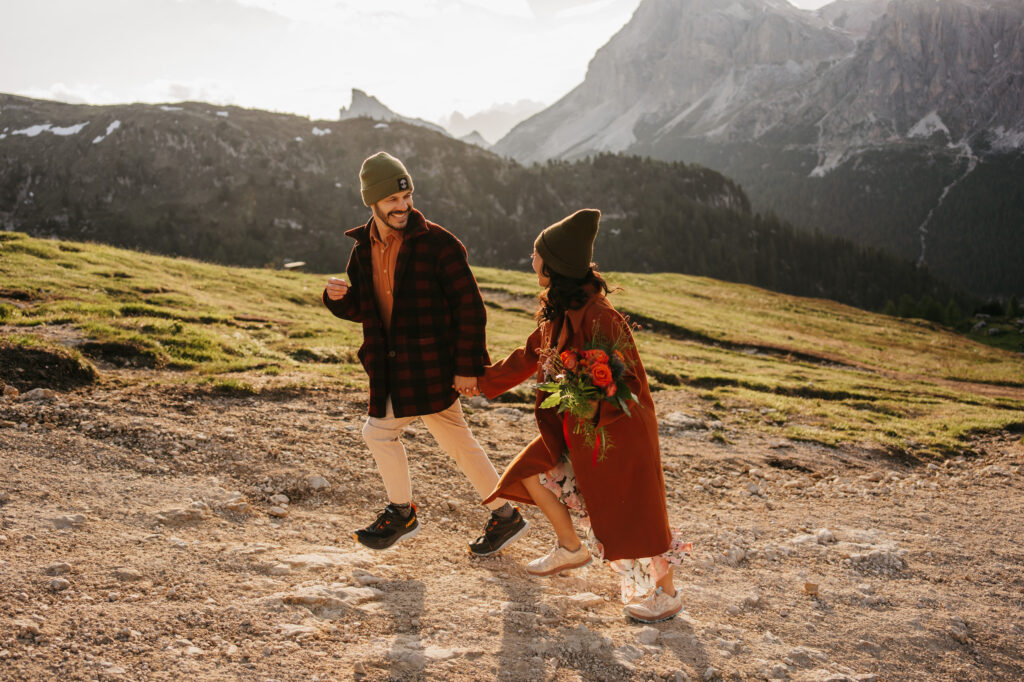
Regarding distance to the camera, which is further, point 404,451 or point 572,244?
point 404,451

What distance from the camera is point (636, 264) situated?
5787 inches

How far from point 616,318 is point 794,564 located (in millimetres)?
3864

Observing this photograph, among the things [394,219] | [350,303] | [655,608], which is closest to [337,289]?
[350,303]

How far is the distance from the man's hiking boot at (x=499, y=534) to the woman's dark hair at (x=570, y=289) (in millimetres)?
2247

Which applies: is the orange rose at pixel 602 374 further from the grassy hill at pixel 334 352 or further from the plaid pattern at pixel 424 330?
the grassy hill at pixel 334 352

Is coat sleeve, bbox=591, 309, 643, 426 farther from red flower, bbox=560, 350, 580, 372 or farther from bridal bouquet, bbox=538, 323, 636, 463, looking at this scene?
red flower, bbox=560, 350, 580, 372

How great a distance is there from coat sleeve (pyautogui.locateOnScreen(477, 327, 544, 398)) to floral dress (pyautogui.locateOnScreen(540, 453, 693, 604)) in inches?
31.8

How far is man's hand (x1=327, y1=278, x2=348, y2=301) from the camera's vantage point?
220 inches

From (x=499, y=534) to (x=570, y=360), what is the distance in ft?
7.32

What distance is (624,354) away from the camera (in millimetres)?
4984

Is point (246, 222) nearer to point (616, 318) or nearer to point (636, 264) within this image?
point (636, 264)

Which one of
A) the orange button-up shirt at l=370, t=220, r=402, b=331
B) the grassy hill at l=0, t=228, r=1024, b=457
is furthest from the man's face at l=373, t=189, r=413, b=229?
the grassy hill at l=0, t=228, r=1024, b=457

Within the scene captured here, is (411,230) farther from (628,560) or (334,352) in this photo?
(334,352)

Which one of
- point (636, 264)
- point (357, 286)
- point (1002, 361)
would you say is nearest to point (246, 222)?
point (636, 264)
